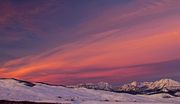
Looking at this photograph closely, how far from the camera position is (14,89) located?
191750 mm

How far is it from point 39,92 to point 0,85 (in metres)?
20.7

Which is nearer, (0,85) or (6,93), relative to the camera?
(6,93)

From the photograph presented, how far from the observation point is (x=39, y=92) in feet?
643

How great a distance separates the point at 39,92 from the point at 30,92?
26.9ft

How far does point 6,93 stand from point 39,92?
80.5 ft

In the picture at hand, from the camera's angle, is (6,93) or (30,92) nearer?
(6,93)

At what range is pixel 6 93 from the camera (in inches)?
6880

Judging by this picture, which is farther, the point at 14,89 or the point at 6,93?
the point at 14,89

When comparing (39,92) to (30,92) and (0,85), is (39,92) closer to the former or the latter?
(30,92)

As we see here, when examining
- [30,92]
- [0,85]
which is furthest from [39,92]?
[0,85]

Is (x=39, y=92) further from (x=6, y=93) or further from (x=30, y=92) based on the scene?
(x=6, y=93)

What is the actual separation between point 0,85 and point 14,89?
9944mm

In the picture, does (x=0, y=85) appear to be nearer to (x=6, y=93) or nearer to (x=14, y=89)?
(x=14, y=89)
